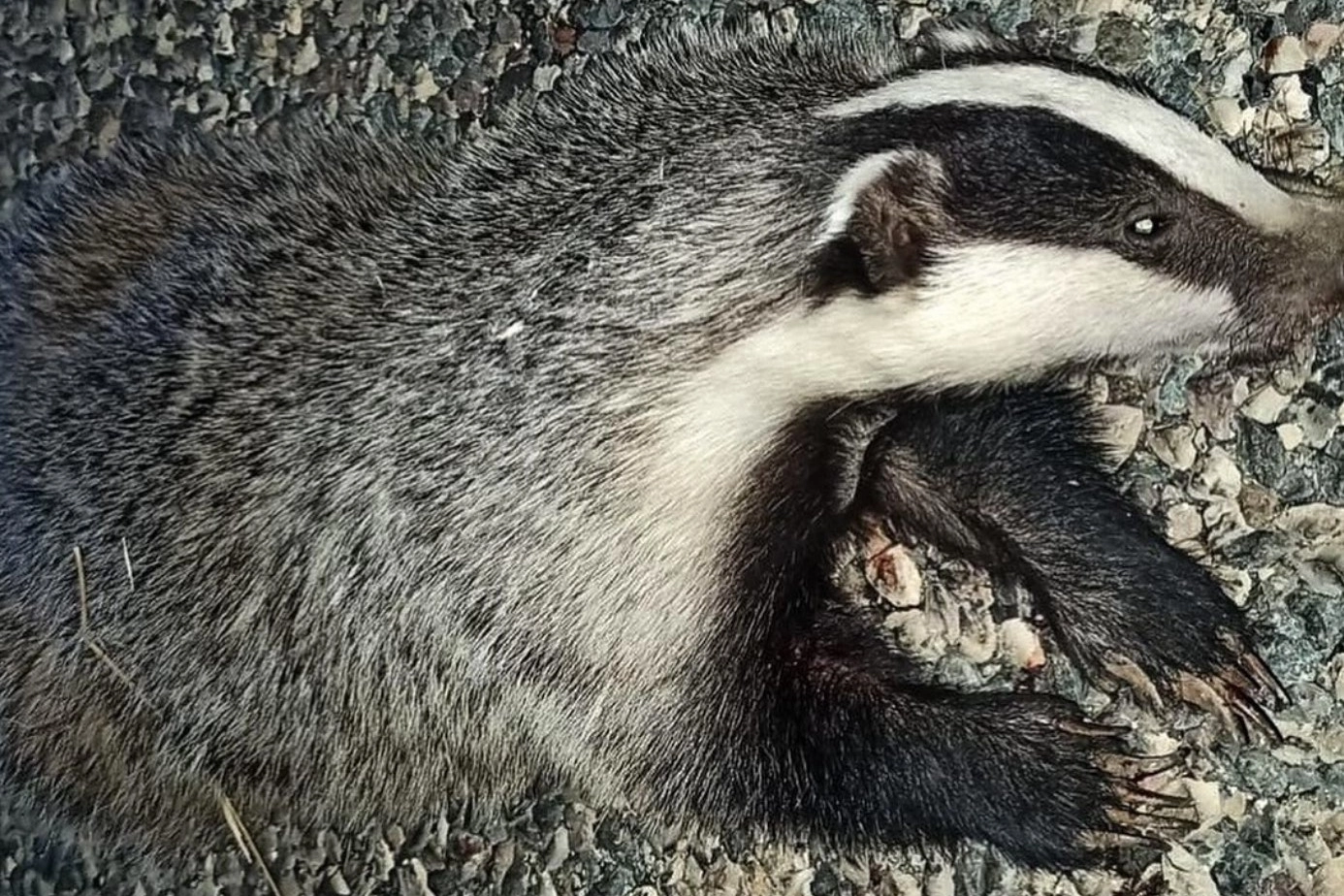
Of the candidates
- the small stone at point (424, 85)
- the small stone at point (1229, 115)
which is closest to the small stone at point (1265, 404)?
the small stone at point (1229, 115)

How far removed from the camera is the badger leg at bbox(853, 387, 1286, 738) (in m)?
1.93

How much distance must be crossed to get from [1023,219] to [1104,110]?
128mm

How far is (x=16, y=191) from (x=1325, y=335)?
1.67 metres

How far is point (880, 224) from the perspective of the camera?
57.3 inches

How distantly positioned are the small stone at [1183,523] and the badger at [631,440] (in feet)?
0.11

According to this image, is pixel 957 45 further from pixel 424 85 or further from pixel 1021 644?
pixel 424 85

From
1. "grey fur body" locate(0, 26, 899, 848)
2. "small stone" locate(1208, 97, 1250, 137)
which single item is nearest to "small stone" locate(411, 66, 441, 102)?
"grey fur body" locate(0, 26, 899, 848)

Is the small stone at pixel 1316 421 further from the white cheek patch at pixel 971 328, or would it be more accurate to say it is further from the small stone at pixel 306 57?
the small stone at pixel 306 57

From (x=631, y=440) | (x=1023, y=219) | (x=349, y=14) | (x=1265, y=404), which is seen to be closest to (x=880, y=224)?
(x=1023, y=219)

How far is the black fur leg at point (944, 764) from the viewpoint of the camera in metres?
1.81

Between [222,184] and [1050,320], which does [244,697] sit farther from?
[1050,320]

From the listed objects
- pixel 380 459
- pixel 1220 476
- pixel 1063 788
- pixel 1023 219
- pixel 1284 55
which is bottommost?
pixel 1063 788

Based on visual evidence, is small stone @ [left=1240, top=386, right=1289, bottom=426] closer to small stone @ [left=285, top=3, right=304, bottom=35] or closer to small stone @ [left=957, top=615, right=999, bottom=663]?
small stone @ [left=957, top=615, right=999, bottom=663]

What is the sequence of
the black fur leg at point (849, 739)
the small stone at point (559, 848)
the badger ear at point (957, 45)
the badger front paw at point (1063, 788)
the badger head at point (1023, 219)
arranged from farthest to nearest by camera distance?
1. the small stone at point (559, 848)
2. the badger front paw at point (1063, 788)
3. the black fur leg at point (849, 739)
4. the badger ear at point (957, 45)
5. the badger head at point (1023, 219)
